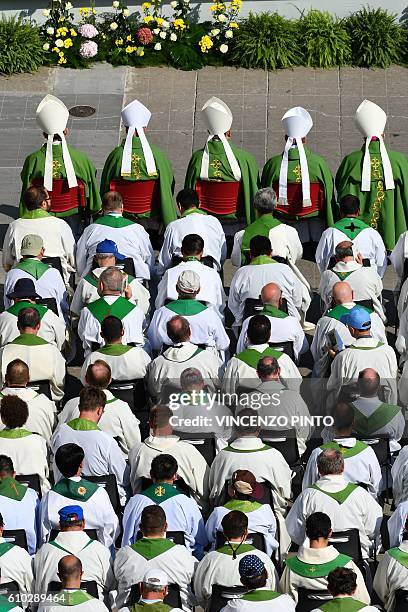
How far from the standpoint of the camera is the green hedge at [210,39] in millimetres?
21312

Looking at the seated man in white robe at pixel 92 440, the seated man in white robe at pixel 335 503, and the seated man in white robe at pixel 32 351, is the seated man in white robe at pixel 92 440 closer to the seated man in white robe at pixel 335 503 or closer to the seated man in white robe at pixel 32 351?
the seated man in white robe at pixel 32 351

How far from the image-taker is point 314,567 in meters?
12.0

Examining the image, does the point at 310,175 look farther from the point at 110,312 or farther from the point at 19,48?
the point at 19,48

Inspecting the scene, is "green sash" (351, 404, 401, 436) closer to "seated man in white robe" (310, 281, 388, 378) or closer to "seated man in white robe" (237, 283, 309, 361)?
"seated man in white robe" (310, 281, 388, 378)

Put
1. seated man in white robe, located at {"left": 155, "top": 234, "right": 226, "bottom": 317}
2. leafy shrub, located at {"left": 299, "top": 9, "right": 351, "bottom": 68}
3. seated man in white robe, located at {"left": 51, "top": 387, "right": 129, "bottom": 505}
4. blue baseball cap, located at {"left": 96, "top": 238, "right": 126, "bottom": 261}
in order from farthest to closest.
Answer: leafy shrub, located at {"left": 299, "top": 9, "right": 351, "bottom": 68} < blue baseball cap, located at {"left": 96, "top": 238, "right": 126, "bottom": 261} < seated man in white robe, located at {"left": 155, "top": 234, "right": 226, "bottom": 317} < seated man in white robe, located at {"left": 51, "top": 387, "right": 129, "bottom": 505}

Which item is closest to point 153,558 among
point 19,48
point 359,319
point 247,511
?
point 247,511

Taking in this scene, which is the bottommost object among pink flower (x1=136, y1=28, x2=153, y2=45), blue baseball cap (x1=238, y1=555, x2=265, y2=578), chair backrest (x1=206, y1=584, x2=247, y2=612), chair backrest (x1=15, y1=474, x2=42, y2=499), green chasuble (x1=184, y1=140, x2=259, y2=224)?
chair backrest (x1=206, y1=584, x2=247, y2=612)

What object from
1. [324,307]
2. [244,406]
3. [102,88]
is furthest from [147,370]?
[102,88]

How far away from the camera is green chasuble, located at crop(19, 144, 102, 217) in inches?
687

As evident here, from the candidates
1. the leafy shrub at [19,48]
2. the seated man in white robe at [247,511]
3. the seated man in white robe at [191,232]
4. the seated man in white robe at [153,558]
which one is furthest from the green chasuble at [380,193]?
the seated man in white robe at [153,558]

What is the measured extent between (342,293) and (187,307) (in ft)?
4.42

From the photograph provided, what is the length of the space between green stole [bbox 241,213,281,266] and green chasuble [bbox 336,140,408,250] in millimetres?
1244

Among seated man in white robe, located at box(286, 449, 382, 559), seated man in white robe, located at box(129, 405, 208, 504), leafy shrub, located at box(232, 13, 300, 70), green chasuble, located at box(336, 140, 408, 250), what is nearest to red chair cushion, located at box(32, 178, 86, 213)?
green chasuble, located at box(336, 140, 408, 250)

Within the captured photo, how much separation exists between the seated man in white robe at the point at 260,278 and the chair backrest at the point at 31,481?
3124 millimetres
